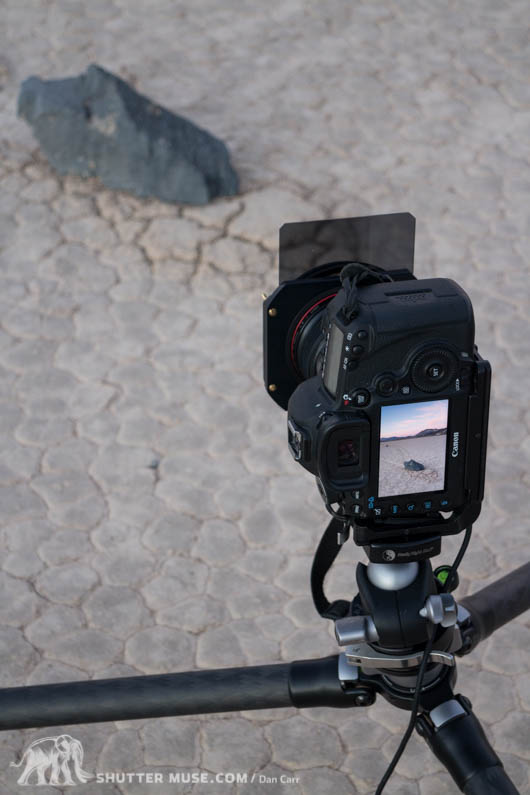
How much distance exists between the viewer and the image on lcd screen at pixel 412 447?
1.48m

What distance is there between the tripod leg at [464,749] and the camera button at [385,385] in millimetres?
536

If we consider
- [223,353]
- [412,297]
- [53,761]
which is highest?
[412,297]

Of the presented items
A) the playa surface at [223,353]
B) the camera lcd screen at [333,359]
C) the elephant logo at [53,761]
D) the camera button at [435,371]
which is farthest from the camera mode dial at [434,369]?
the elephant logo at [53,761]

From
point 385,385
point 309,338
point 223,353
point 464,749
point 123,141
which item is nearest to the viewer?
point 385,385

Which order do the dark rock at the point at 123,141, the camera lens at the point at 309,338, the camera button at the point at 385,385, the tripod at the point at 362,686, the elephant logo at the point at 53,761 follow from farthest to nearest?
1. the dark rock at the point at 123,141
2. the elephant logo at the point at 53,761
3. the camera lens at the point at 309,338
4. the tripod at the point at 362,686
5. the camera button at the point at 385,385

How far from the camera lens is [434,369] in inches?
57.2

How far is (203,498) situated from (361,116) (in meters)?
2.95

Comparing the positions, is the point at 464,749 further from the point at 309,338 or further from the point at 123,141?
the point at 123,141

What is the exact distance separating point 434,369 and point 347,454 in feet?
0.60

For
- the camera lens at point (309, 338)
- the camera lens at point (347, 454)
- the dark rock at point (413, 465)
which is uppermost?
the camera lens at point (309, 338)

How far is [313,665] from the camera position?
1.63m

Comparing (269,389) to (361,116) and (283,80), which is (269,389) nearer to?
(361,116)

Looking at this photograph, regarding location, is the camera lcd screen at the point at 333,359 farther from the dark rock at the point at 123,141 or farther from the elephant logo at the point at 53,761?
the dark rock at the point at 123,141

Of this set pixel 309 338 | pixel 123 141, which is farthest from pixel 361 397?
pixel 123 141
